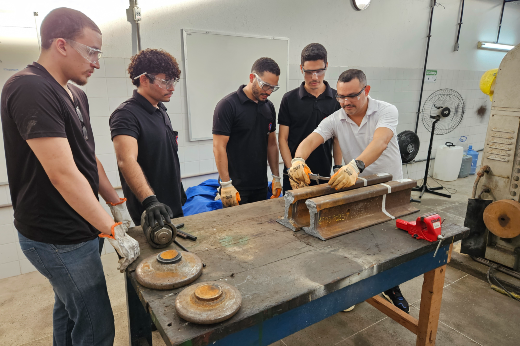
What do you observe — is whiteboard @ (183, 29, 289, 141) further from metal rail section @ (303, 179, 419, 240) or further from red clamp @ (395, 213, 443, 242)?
red clamp @ (395, 213, 443, 242)

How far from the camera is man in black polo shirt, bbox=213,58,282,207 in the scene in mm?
2549

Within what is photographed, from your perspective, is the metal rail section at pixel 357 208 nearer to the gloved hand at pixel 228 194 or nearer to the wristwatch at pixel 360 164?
the wristwatch at pixel 360 164

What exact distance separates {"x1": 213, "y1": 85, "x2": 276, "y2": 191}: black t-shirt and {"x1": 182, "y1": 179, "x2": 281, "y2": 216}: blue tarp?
0.40 m

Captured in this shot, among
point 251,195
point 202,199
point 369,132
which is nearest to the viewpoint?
point 369,132

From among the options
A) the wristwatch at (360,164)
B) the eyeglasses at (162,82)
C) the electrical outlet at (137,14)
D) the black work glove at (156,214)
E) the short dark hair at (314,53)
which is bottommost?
the black work glove at (156,214)

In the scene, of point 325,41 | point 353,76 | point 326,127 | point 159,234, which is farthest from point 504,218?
point 325,41

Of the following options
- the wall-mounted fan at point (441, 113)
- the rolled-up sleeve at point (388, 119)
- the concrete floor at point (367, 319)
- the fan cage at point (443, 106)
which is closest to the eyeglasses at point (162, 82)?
the rolled-up sleeve at point (388, 119)

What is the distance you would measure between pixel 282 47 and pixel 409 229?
10.00 feet

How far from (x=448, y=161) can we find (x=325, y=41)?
11.4 feet

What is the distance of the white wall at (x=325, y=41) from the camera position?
3.10 m

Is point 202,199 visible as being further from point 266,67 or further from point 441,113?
point 441,113

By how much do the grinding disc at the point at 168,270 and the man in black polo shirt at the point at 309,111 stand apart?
1.64 metres

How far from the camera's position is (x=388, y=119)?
7.44 ft

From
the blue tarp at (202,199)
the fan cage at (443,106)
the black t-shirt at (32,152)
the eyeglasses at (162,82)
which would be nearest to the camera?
the black t-shirt at (32,152)
